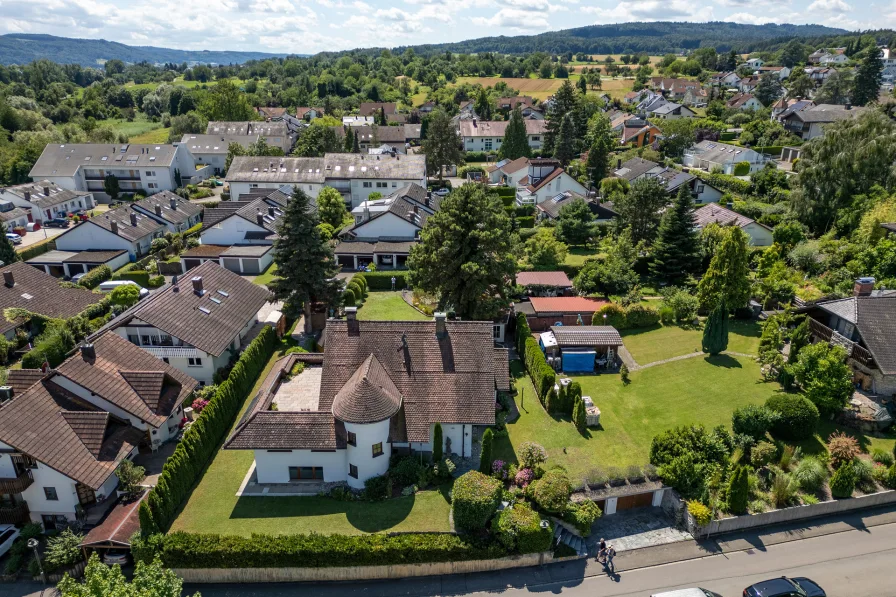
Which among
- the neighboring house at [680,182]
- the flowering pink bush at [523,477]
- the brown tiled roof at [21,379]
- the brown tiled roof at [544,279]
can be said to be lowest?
the flowering pink bush at [523,477]

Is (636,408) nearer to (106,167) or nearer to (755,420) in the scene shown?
(755,420)

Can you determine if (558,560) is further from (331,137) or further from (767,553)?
(331,137)

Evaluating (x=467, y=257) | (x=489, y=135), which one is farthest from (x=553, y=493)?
(x=489, y=135)

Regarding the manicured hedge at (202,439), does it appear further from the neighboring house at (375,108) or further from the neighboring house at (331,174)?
the neighboring house at (375,108)

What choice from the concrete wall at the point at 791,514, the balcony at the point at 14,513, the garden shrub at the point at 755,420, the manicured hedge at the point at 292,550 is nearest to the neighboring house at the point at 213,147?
the balcony at the point at 14,513

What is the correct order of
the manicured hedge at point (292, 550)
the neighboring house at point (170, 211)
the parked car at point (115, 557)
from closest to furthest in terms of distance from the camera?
the manicured hedge at point (292, 550) → the parked car at point (115, 557) → the neighboring house at point (170, 211)

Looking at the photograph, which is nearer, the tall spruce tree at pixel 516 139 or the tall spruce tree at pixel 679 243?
the tall spruce tree at pixel 679 243
